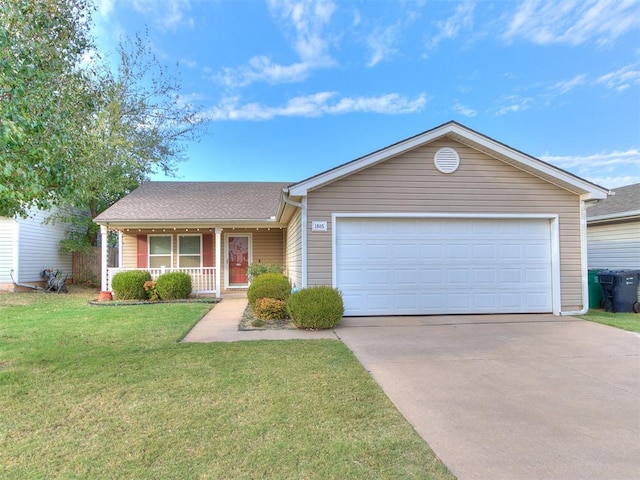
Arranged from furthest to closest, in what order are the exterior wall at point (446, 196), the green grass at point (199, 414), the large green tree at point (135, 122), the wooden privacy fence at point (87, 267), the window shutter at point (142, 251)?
the large green tree at point (135, 122)
the wooden privacy fence at point (87, 267)
the window shutter at point (142, 251)
the exterior wall at point (446, 196)
the green grass at point (199, 414)

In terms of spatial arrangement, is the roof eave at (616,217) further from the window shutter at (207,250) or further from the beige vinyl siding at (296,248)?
the window shutter at (207,250)

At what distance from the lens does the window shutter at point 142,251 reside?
14.1 m

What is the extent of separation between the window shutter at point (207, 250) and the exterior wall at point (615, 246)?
12.9m

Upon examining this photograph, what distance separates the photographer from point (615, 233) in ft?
35.4

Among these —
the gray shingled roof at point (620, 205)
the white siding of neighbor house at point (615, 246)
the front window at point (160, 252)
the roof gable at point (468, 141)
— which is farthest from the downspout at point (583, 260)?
the front window at point (160, 252)

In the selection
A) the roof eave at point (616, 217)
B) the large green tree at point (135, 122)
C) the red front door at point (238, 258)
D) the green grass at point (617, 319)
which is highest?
the large green tree at point (135, 122)

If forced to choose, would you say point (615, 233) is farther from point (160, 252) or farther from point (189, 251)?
point (160, 252)

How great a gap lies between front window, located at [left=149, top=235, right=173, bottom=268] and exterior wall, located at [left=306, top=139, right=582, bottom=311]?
8.38 m

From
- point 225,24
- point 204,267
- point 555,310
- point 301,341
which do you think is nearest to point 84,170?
point 301,341

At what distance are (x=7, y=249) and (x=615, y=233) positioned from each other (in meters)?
20.7

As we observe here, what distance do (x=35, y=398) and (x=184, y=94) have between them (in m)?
20.9

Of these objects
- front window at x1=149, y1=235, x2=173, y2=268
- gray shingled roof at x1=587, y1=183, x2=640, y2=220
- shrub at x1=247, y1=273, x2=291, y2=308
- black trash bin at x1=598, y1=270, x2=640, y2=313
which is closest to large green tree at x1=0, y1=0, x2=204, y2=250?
front window at x1=149, y1=235, x2=173, y2=268

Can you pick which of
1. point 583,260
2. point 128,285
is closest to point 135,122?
point 128,285

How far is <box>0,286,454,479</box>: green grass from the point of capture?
2.47m
